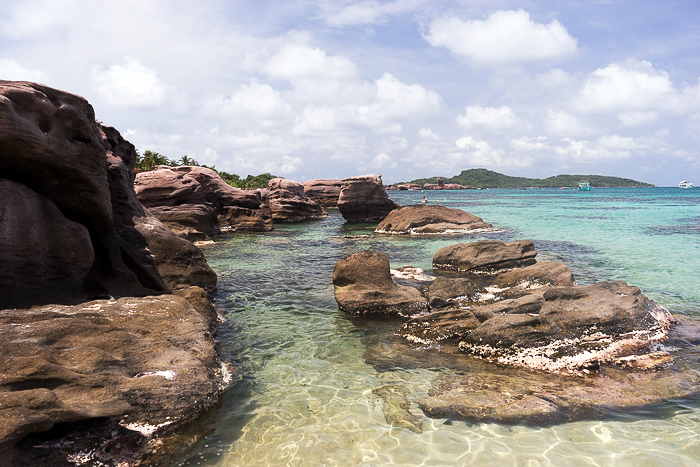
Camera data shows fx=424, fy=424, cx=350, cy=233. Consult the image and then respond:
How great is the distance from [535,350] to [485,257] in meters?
9.60

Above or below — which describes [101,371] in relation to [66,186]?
below

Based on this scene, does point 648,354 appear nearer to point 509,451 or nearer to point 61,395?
point 509,451

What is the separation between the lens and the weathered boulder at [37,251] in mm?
7570

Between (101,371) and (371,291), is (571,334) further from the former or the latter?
(101,371)

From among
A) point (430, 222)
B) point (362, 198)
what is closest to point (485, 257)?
point (430, 222)

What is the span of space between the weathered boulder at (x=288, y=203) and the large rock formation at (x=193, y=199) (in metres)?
6.61

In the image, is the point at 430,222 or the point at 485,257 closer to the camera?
the point at 485,257

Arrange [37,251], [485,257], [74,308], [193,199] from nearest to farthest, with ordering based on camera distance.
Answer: [74,308], [37,251], [485,257], [193,199]

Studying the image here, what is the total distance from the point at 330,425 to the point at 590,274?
14707 millimetres

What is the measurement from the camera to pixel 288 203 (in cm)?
4744

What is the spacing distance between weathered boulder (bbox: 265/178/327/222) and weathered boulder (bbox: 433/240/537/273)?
29.7 meters

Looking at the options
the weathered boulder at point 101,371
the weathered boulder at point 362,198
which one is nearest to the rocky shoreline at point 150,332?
the weathered boulder at point 101,371

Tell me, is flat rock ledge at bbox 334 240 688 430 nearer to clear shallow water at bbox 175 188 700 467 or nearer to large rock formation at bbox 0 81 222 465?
clear shallow water at bbox 175 188 700 467

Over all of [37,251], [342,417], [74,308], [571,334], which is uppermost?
[37,251]
